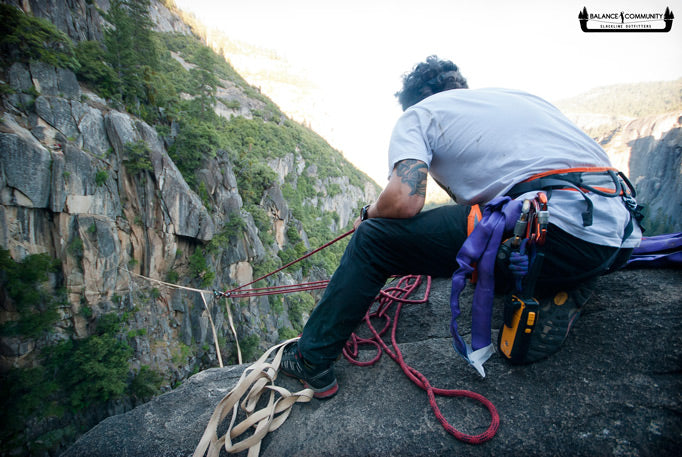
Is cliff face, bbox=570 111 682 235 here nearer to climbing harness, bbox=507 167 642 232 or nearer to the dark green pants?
climbing harness, bbox=507 167 642 232

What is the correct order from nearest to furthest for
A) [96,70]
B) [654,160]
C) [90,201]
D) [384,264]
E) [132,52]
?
[384,264], [90,201], [96,70], [132,52], [654,160]

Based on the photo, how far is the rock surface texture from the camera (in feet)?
3.95

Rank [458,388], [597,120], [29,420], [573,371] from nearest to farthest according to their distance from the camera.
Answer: [573,371]
[458,388]
[29,420]
[597,120]

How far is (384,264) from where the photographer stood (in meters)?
1.59

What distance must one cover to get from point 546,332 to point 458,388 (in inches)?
22.1

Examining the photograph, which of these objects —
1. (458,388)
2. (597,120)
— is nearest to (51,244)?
(458,388)

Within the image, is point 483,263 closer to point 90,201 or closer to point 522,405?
point 522,405

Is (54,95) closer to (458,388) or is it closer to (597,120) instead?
(458,388)

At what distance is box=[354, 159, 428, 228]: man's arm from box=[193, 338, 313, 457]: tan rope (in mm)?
1239

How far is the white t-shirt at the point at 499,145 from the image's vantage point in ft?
4.23

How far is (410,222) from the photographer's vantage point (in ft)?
4.87

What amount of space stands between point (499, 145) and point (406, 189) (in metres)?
0.49

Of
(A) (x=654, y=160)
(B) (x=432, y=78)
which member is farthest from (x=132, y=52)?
(A) (x=654, y=160)

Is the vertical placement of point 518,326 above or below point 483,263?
below
